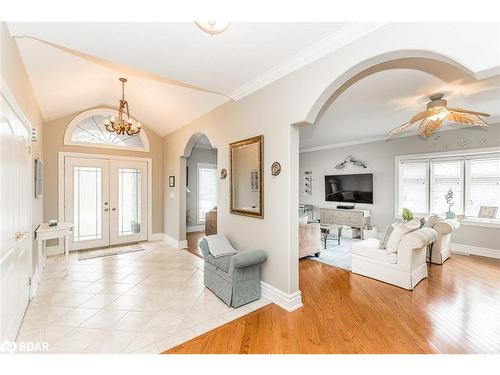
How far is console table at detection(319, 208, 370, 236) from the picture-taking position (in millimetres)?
6152

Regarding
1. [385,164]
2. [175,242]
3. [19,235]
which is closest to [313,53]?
[19,235]

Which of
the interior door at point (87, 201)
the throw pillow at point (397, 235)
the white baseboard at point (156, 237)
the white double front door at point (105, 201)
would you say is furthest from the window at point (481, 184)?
the interior door at point (87, 201)

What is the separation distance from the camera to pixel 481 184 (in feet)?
15.6

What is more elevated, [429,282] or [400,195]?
[400,195]

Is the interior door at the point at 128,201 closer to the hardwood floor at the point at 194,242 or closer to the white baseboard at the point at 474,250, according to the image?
the hardwood floor at the point at 194,242

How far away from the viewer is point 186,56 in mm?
2471

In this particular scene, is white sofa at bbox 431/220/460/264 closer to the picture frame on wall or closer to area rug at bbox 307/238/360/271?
the picture frame on wall

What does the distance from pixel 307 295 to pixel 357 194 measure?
4.43m

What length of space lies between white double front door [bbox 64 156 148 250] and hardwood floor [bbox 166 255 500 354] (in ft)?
14.0

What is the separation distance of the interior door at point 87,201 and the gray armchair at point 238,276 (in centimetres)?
366

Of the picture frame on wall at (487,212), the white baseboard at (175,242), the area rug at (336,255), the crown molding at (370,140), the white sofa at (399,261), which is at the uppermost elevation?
the crown molding at (370,140)

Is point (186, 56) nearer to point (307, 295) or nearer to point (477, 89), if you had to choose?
point (307, 295)

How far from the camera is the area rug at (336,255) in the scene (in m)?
4.13

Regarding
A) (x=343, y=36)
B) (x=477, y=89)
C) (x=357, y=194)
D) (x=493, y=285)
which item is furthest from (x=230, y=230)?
(x=357, y=194)
